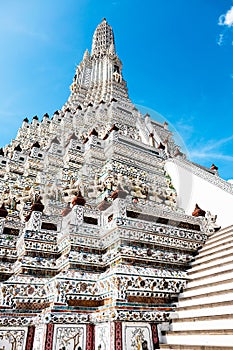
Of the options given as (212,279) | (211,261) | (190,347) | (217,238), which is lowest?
(190,347)

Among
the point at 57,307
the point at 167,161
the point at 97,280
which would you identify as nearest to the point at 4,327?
the point at 57,307

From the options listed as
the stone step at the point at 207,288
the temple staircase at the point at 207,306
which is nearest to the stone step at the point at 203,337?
the temple staircase at the point at 207,306

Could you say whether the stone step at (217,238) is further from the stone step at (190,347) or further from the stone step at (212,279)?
the stone step at (190,347)

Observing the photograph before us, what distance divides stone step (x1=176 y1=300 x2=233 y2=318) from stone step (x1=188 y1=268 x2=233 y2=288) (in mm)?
532

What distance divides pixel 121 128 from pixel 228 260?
1349 cm

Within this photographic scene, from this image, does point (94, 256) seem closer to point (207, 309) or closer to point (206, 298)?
point (206, 298)

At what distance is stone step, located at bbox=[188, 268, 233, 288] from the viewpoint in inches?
189

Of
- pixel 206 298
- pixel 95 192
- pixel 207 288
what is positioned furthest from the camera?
pixel 95 192

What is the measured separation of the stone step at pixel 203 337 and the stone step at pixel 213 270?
4.20ft

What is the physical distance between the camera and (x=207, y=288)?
16.2 ft

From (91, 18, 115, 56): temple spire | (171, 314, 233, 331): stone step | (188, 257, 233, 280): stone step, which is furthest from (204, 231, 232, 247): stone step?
(91, 18, 115, 56): temple spire

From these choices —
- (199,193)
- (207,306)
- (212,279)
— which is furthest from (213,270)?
(199,193)

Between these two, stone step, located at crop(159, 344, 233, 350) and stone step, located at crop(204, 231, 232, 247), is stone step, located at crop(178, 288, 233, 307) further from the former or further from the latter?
stone step, located at crop(204, 231, 232, 247)

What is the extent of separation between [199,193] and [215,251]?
13.7 feet
